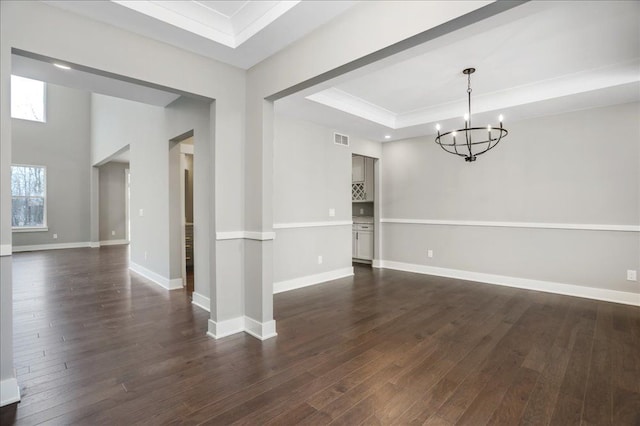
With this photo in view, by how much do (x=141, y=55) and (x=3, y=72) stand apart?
0.87 metres

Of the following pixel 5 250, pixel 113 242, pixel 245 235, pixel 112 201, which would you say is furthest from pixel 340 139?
pixel 113 242

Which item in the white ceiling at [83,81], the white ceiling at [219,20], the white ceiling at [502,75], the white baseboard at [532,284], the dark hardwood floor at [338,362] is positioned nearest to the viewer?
the dark hardwood floor at [338,362]

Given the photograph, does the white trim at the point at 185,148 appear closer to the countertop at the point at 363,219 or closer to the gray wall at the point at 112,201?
the countertop at the point at 363,219

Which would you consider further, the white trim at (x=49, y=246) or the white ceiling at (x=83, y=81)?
the white trim at (x=49, y=246)

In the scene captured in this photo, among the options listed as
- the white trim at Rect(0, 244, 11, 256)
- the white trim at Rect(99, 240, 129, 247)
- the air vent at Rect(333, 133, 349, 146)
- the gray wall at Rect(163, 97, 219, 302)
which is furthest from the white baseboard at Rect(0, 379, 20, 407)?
the white trim at Rect(99, 240, 129, 247)

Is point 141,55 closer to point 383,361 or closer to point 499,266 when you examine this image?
point 383,361

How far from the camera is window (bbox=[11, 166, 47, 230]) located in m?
8.44

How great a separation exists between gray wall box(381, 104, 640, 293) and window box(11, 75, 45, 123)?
33.3 ft

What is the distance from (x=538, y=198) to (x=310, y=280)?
12.0 feet

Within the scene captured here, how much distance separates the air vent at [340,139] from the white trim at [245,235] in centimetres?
280

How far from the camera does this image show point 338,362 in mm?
2451

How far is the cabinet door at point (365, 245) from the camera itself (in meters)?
6.52

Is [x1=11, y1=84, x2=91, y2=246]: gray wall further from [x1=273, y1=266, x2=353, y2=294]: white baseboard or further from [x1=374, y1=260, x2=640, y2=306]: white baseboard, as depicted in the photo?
[x1=374, y1=260, x2=640, y2=306]: white baseboard

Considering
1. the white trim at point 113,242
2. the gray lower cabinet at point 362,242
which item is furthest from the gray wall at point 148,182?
the white trim at point 113,242
